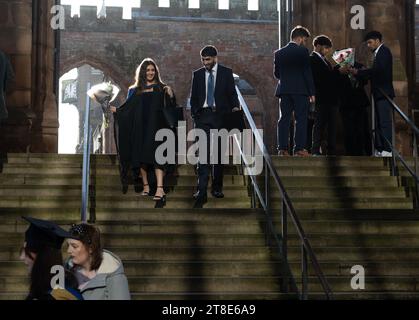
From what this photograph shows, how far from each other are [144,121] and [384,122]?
316cm


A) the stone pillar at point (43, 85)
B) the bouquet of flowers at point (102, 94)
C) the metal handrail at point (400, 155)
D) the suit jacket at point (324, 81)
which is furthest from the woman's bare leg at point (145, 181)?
the stone pillar at point (43, 85)

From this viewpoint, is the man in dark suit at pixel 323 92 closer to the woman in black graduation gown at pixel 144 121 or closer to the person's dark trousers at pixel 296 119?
the person's dark trousers at pixel 296 119

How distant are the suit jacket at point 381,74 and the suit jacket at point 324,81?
494mm

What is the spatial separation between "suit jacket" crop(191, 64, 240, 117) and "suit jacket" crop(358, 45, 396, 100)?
88.6 inches

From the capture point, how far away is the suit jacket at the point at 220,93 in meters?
10.1

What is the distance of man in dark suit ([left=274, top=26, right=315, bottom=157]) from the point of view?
11258mm

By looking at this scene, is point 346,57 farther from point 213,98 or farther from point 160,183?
point 160,183

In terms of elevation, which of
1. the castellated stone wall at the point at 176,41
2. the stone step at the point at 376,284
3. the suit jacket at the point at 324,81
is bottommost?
the stone step at the point at 376,284

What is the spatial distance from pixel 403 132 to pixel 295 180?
14.0 ft

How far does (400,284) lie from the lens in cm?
819

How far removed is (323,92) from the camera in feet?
39.7

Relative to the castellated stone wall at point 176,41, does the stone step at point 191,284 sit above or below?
below

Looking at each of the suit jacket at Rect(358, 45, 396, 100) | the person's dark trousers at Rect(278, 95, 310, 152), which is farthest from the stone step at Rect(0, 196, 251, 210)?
the suit jacket at Rect(358, 45, 396, 100)
